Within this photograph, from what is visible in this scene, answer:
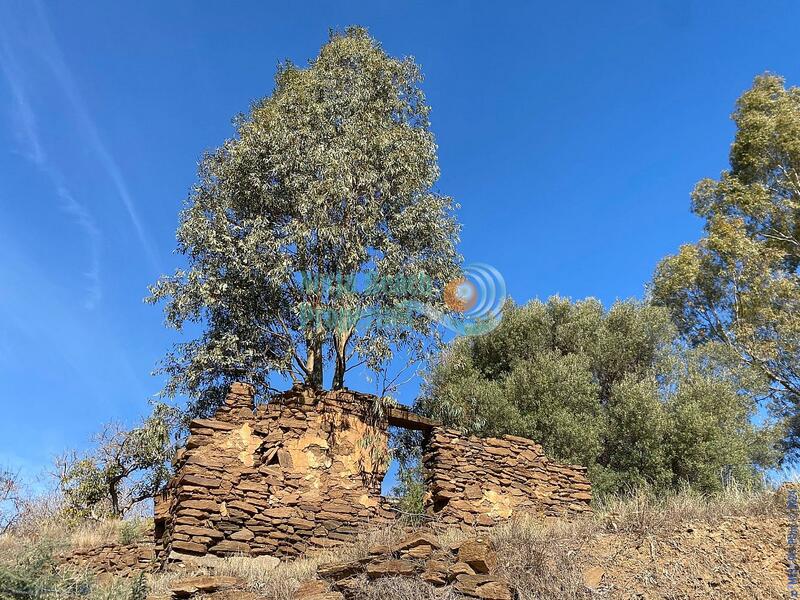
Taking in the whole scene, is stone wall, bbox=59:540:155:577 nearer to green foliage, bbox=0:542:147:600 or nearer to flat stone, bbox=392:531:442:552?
green foliage, bbox=0:542:147:600

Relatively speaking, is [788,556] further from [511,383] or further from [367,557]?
[511,383]

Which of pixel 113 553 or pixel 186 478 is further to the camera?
pixel 113 553

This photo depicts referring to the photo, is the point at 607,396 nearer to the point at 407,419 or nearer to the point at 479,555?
the point at 407,419

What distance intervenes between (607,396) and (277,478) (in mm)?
12890

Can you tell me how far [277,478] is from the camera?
36.2ft

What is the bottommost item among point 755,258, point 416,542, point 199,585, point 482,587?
point 482,587

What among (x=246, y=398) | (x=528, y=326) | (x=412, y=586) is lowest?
(x=412, y=586)

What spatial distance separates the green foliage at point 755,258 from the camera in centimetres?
2191

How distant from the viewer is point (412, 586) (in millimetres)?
6906

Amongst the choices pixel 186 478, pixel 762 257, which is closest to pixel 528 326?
pixel 762 257

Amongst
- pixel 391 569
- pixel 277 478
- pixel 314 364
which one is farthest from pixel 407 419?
pixel 391 569

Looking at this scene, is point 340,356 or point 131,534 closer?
point 131,534

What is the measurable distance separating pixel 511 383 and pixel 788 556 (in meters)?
11.6

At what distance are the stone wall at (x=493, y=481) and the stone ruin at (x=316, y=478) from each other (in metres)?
0.02
